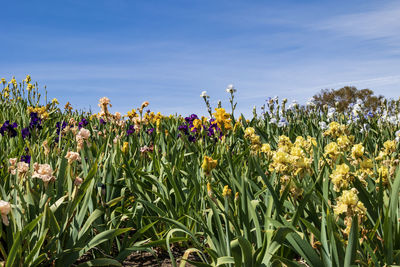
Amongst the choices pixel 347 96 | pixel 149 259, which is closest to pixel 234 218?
pixel 149 259

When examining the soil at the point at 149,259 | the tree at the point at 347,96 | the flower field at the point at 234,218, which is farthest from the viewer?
the tree at the point at 347,96

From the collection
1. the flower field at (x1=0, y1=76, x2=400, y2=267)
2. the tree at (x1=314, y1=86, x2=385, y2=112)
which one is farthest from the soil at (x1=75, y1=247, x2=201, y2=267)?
the tree at (x1=314, y1=86, x2=385, y2=112)

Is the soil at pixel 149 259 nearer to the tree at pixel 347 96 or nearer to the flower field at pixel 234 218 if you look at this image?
the flower field at pixel 234 218

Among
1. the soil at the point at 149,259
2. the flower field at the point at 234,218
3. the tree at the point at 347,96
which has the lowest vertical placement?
the soil at the point at 149,259

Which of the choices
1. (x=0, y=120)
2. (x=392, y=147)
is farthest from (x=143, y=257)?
(x=0, y=120)

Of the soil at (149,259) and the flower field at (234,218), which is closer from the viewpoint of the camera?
the flower field at (234,218)

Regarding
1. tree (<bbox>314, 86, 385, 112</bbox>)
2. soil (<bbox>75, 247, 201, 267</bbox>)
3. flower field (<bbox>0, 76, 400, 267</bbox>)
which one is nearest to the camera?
flower field (<bbox>0, 76, 400, 267</bbox>)

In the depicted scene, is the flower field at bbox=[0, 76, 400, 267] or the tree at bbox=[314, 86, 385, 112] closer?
the flower field at bbox=[0, 76, 400, 267]

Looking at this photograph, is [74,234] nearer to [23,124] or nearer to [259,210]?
[259,210]

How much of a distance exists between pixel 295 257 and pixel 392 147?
→ 124 centimetres

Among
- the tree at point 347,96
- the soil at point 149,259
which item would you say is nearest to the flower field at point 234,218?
the soil at point 149,259

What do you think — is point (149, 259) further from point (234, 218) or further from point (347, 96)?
point (347, 96)

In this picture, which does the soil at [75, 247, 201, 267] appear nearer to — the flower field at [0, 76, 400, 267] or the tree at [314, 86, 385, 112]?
the flower field at [0, 76, 400, 267]

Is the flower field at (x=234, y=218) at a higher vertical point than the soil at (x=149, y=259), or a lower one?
higher
